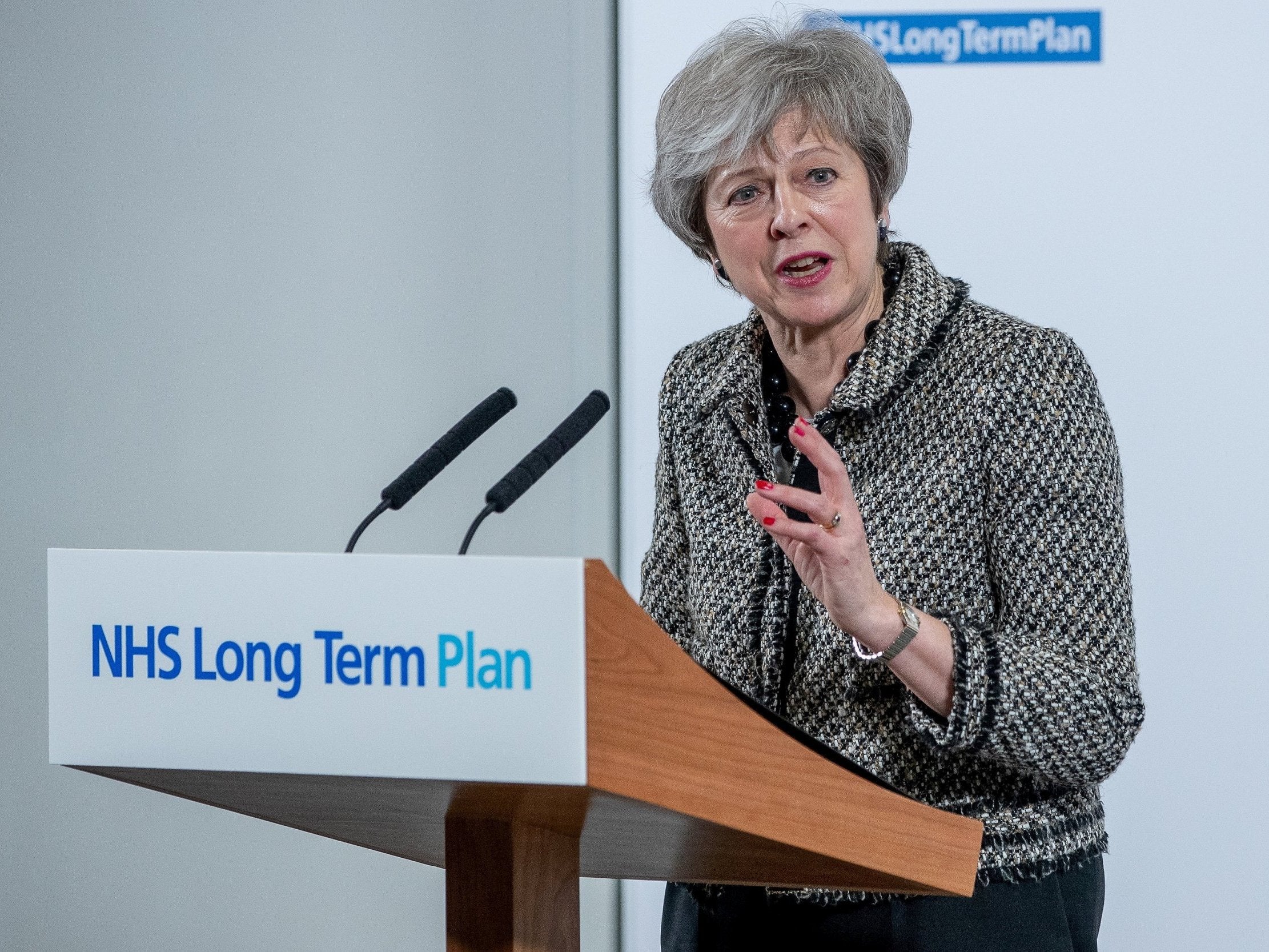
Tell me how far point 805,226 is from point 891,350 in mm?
167

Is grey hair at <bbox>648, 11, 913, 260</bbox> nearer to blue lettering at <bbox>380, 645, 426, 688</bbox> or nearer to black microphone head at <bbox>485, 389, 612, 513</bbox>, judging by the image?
black microphone head at <bbox>485, 389, 612, 513</bbox>

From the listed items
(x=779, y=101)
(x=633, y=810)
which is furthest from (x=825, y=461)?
(x=779, y=101)

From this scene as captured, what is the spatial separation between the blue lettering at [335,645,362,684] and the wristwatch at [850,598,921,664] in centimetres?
53

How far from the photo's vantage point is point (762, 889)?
4.50ft

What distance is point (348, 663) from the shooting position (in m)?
0.72

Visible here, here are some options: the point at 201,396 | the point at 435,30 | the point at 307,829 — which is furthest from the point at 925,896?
the point at 435,30

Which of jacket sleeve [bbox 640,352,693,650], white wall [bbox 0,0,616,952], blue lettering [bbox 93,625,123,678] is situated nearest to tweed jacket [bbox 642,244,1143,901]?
jacket sleeve [bbox 640,352,693,650]

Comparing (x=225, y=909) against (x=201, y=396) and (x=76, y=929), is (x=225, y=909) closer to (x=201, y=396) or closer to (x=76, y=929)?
(x=76, y=929)

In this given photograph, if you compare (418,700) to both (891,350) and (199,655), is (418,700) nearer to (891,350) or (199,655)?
(199,655)

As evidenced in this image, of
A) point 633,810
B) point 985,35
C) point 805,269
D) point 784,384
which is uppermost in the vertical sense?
point 985,35

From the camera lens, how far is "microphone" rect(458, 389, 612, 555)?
2.76 ft

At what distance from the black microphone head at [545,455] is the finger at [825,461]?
0.15 metres

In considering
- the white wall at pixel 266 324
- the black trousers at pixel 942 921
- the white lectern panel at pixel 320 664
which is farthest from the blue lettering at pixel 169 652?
the white wall at pixel 266 324

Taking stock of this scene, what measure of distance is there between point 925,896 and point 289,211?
170 cm
